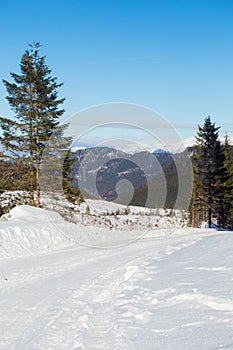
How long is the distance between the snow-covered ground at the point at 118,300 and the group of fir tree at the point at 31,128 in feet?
30.2

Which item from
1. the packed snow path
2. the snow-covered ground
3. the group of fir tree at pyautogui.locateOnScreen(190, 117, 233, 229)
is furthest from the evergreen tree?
the packed snow path

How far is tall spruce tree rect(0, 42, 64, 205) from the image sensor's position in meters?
20.1

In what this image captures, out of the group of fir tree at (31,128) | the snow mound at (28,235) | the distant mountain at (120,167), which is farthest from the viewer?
the group of fir tree at (31,128)

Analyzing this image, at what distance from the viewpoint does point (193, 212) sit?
3859cm

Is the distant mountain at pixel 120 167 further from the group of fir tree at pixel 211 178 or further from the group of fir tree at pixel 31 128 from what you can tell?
the group of fir tree at pixel 211 178

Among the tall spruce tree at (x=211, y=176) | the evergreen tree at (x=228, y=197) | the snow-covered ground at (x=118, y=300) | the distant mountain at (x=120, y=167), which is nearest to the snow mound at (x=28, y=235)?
the snow-covered ground at (x=118, y=300)

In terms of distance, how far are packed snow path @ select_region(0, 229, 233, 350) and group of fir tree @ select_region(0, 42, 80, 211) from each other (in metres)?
11.0

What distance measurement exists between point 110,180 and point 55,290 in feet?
28.4

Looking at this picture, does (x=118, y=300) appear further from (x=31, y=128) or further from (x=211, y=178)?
(x=211, y=178)

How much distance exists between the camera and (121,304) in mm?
5641

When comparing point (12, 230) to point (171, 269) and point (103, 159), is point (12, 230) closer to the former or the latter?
point (103, 159)

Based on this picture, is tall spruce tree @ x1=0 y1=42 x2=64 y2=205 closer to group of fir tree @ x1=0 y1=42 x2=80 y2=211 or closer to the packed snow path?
group of fir tree @ x1=0 y1=42 x2=80 y2=211

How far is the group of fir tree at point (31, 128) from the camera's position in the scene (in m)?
20.0

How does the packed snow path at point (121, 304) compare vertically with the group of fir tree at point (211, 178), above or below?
below
